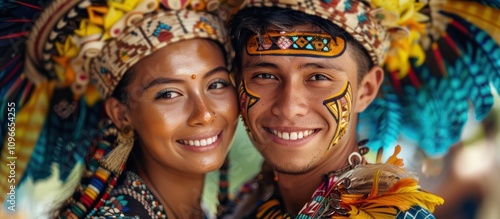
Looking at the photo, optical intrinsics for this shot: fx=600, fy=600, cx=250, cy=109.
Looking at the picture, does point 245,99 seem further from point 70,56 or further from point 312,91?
point 70,56

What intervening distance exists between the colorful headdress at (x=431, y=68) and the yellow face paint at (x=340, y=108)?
26 cm

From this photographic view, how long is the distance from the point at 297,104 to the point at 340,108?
0.21m

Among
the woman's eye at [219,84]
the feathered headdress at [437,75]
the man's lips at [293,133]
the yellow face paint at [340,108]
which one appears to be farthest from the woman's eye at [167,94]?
the feathered headdress at [437,75]

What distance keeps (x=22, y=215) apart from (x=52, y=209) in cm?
34

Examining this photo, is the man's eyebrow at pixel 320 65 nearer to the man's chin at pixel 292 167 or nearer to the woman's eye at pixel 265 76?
the woman's eye at pixel 265 76

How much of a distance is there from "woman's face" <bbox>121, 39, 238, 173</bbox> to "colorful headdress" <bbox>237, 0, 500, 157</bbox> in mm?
785

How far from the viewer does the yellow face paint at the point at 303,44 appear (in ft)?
9.00

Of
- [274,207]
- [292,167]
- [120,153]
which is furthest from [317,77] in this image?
[120,153]

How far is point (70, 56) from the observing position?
3.10 metres

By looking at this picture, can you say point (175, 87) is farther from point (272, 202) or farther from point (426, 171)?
point (426, 171)

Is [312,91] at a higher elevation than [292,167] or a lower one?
higher

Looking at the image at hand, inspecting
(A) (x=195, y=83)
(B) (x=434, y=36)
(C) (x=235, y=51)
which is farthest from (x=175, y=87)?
(B) (x=434, y=36)

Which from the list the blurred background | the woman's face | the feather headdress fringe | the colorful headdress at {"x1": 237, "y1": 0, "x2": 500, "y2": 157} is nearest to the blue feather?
the colorful headdress at {"x1": 237, "y1": 0, "x2": 500, "y2": 157}

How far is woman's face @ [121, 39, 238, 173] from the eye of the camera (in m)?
2.90
